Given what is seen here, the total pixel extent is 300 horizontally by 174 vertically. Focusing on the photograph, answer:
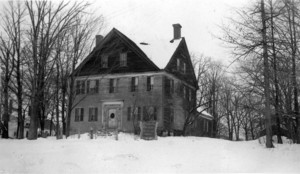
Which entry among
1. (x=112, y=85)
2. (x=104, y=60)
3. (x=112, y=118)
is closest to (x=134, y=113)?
(x=112, y=118)

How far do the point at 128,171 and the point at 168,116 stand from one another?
780 inches

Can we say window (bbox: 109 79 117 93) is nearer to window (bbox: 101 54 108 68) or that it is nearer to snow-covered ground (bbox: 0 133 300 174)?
window (bbox: 101 54 108 68)

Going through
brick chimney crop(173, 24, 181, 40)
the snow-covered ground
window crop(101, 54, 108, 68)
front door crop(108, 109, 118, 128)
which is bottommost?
the snow-covered ground

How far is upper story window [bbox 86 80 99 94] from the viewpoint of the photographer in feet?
115

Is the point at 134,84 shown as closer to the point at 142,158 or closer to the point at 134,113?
the point at 134,113

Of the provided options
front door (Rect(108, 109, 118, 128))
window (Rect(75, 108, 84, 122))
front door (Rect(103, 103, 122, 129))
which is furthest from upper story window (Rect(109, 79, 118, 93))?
window (Rect(75, 108, 84, 122))

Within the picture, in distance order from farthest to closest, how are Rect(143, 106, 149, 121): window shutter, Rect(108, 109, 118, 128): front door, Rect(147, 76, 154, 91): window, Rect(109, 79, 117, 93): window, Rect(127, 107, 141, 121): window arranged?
Rect(109, 79, 117, 93): window, Rect(108, 109, 118, 128): front door, Rect(147, 76, 154, 91): window, Rect(127, 107, 141, 121): window, Rect(143, 106, 149, 121): window shutter

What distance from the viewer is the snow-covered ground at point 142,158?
1338 centimetres

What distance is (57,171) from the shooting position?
42.0ft

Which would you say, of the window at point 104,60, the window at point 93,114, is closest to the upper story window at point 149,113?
the window at point 93,114

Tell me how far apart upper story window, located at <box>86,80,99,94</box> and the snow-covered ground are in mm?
16575

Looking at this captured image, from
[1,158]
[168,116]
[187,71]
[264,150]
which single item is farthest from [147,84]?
[1,158]

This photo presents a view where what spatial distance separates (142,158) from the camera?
1559 cm

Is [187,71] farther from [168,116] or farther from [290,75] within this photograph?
[290,75]
